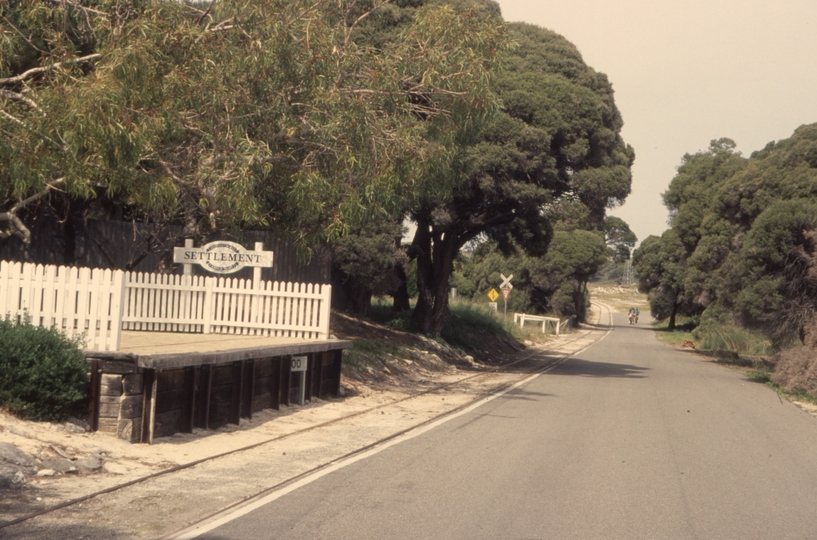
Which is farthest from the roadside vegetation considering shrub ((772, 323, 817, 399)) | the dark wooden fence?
the dark wooden fence

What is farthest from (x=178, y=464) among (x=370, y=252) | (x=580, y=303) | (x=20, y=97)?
(x=580, y=303)

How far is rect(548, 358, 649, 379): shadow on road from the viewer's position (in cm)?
2503

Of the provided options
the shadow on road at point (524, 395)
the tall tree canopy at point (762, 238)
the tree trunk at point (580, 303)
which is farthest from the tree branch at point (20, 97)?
the tree trunk at point (580, 303)

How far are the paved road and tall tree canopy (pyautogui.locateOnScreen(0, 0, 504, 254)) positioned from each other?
197 inches

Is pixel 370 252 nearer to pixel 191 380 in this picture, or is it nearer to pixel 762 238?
pixel 762 238

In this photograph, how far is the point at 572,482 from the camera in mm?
8812

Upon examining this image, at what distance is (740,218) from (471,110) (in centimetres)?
2023

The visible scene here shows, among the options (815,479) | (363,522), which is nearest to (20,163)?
(363,522)

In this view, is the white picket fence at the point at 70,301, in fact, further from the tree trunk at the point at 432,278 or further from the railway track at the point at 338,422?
the tree trunk at the point at 432,278

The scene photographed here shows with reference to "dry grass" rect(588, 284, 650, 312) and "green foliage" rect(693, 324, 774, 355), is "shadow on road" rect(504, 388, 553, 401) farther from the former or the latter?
"dry grass" rect(588, 284, 650, 312)

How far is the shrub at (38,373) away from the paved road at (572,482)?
3070mm

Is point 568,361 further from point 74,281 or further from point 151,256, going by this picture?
point 74,281

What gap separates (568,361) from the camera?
1223 inches

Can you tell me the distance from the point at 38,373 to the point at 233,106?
22.2ft
